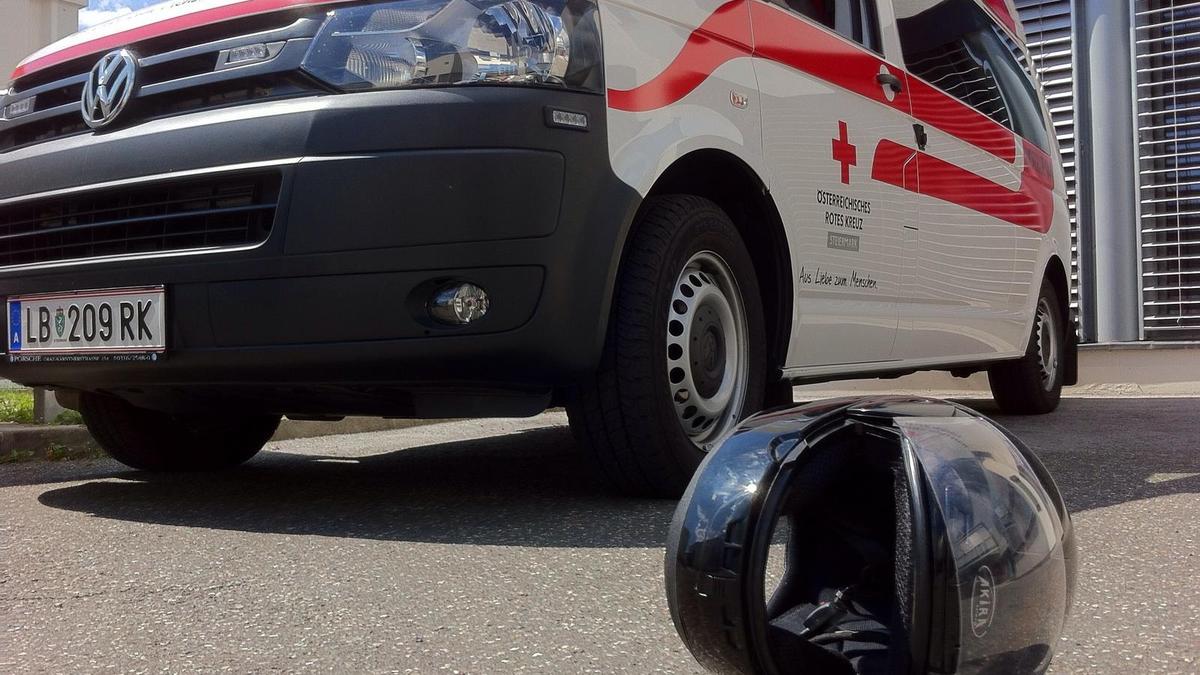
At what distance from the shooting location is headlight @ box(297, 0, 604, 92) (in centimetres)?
268

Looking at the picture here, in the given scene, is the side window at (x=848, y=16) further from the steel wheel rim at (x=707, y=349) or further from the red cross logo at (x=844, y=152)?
the steel wheel rim at (x=707, y=349)

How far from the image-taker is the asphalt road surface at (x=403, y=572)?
170 cm

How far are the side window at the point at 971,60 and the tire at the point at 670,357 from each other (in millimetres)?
1640

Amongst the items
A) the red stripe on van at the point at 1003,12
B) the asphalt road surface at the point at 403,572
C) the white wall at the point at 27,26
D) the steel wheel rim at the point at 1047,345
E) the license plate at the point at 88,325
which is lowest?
the asphalt road surface at the point at 403,572

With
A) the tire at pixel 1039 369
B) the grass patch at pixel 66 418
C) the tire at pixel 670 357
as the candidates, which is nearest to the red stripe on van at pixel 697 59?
the tire at pixel 670 357

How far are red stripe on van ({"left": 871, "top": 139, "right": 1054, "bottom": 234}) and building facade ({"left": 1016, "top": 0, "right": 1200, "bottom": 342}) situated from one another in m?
3.34

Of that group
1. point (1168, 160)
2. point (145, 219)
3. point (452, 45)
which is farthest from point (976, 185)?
point (1168, 160)

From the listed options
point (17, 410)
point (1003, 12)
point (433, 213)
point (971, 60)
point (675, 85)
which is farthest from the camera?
point (1003, 12)

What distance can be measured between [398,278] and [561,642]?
114 centimetres

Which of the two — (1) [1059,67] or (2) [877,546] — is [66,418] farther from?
(1) [1059,67]

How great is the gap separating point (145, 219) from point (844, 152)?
2.04 metres

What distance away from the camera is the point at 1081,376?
8.62 m

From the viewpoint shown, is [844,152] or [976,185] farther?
[976,185]

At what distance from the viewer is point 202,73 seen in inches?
113
